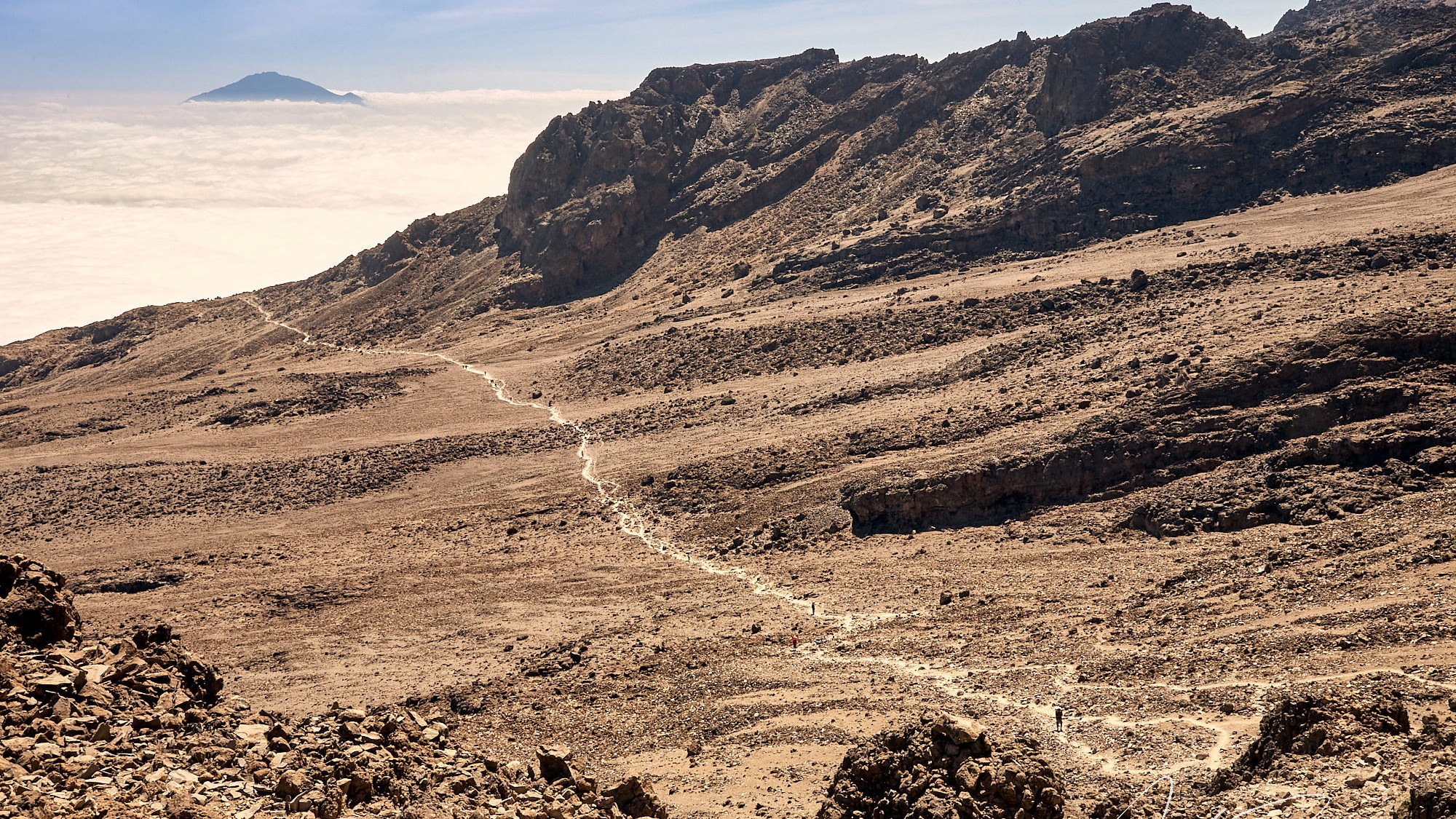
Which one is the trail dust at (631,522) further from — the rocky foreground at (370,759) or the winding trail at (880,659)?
the rocky foreground at (370,759)

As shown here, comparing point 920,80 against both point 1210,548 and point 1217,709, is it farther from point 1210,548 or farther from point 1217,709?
point 1217,709

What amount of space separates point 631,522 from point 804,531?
584 cm

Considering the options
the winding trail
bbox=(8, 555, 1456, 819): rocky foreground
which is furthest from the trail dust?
Result: bbox=(8, 555, 1456, 819): rocky foreground

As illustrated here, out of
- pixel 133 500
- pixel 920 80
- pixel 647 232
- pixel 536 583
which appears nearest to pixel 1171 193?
pixel 920 80

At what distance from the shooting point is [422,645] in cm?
2716

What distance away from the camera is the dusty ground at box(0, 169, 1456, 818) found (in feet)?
60.6

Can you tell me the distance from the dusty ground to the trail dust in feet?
0.58

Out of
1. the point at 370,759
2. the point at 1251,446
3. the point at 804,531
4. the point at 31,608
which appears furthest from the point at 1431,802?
the point at 804,531

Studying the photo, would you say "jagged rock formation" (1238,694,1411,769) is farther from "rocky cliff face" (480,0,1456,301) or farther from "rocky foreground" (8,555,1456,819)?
"rocky cliff face" (480,0,1456,301)

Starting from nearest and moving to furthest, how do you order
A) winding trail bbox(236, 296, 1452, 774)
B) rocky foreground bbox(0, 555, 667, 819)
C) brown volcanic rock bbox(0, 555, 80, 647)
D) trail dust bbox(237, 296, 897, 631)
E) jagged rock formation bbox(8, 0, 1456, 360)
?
rocky foreground bbox(0, 555, 667, 819), brown volcanic rock bbox(0, 555, 80, 647), winding trail bbox(236, 296, 1452, 774), trail dust bbox(237, 296, 897, 631), jagged rock formation bbox(8, 0, 1456, 360)

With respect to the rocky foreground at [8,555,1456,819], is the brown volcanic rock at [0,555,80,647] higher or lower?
higher

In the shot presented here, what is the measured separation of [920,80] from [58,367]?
53.8 metres

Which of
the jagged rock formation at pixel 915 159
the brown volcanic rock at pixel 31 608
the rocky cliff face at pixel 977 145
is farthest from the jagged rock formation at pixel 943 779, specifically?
the rocky cliff face at pixel 977 145

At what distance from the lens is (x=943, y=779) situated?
42.6 ft
